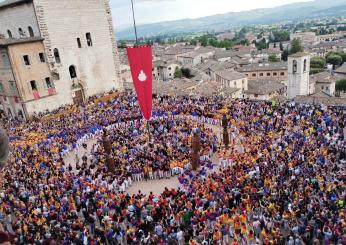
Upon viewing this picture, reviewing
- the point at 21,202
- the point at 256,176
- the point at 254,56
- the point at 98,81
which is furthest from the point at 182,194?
the point at 254,56

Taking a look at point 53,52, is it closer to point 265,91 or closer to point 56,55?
point 56,55

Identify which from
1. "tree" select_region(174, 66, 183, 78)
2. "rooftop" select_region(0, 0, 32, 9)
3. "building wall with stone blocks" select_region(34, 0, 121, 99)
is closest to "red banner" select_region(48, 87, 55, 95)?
"building wall with stone blocks" select_region(34, 0, 121, 99)

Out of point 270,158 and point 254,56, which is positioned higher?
point 270,158

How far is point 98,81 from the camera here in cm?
4044

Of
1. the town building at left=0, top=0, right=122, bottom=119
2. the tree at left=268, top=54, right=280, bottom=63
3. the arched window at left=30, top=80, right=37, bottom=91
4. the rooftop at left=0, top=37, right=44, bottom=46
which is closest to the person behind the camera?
the rooftop at left=0, top=37, right=44, bottom=46

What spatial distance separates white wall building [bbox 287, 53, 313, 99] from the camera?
44.5 meters

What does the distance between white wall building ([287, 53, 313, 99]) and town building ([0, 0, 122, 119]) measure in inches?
950

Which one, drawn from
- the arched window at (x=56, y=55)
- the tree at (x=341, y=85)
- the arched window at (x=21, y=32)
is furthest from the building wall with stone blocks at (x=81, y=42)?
the tree at (x=341, y=85)

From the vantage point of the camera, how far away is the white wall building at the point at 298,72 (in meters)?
44.5

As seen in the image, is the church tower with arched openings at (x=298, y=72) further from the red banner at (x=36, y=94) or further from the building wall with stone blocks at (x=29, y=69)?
the red banner at (x=36, y=94)

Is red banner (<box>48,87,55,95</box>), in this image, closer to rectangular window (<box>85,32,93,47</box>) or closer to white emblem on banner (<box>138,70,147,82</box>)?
rectangular window (<box>85,32,93,47</box>)

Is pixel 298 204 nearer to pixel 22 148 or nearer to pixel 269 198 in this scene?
pixel 269 198

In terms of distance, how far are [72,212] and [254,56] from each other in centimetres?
10163

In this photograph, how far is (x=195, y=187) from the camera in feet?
51.6
